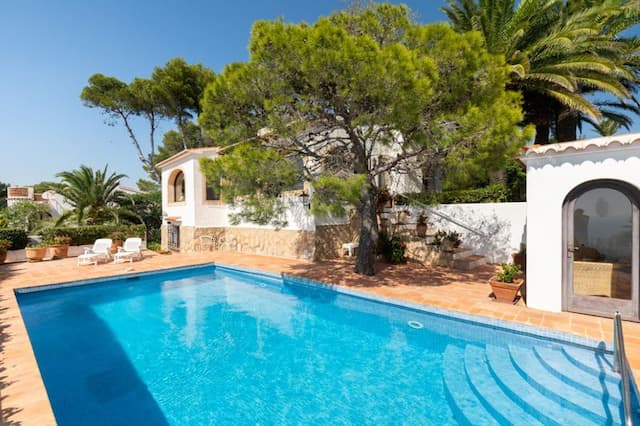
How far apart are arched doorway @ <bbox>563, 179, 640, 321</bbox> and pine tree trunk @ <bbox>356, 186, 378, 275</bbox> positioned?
5.69m

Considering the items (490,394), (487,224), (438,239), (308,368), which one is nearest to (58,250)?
(308,368)

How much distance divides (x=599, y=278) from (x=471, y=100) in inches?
220

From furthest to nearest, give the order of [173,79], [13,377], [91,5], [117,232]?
[173,79], [117,232], [91,5], [13,377]

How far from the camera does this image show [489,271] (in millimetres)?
12461

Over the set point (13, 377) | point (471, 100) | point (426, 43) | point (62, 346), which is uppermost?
point (426, 43)

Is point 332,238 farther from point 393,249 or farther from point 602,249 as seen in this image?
point 602,249

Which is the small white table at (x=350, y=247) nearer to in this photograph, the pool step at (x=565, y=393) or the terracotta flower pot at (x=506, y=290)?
the terracotta flower pot at (x=506, y=290)

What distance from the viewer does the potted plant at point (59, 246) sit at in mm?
17703

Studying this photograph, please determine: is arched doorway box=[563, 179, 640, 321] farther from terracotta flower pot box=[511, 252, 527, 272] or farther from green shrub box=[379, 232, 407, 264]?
green shrub box=[379, 232, 407, 264]

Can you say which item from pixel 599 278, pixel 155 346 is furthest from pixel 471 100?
pixel 155 346

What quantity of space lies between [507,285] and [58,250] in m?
21.9

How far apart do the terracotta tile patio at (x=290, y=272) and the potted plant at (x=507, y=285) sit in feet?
1.12

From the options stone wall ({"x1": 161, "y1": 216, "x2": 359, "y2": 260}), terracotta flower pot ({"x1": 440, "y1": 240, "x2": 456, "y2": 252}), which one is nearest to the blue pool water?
terracotta flower pot ({"x1": 440, "y1": 240, "x2": 456, "y2": 252})

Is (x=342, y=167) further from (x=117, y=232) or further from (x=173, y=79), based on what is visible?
(x=173, y=79)
